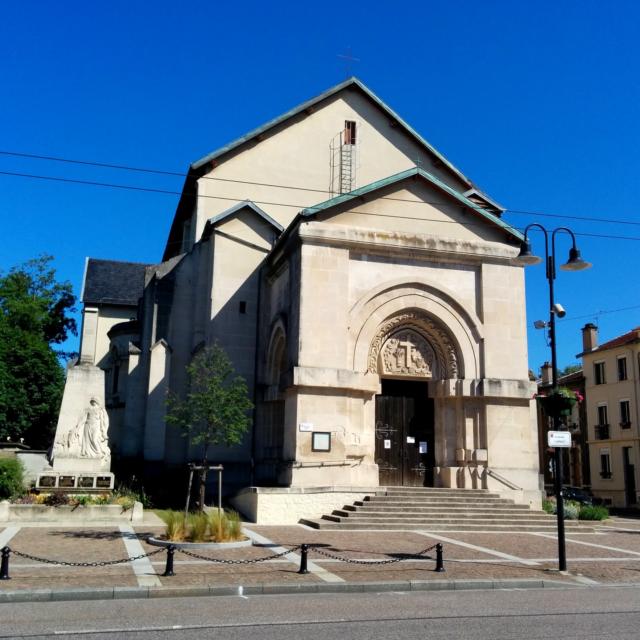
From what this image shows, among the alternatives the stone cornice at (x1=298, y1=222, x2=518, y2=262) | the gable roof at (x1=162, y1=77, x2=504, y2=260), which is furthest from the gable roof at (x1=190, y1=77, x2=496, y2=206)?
the stone cornice at (x1=298, y1=222, x2=518, y2=262)

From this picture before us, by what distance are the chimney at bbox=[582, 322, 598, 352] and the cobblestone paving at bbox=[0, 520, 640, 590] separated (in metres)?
32.7

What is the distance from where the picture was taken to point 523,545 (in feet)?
54.9

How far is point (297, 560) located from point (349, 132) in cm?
2253

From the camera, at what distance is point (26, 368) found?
144ft

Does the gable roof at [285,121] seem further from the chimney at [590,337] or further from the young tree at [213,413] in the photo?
the chimney at [590,337]

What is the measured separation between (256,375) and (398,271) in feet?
24.5

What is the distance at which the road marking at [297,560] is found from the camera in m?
11.7

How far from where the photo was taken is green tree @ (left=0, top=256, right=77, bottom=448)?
141ft

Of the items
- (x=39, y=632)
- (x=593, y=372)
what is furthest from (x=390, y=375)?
(x=593, y=372)

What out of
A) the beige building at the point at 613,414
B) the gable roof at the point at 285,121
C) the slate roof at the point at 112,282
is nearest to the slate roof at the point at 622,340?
the beige building at the point at 613,414

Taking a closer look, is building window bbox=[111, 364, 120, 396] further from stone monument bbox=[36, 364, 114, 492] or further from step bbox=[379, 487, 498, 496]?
step bbox=[379, 487, 498, 496]

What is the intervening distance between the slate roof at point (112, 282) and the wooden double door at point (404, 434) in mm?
24106

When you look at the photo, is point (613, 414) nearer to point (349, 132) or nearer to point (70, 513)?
point (349, 132)

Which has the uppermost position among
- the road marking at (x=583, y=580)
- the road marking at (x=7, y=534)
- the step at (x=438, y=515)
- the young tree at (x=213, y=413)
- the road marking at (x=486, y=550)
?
the young tree at (x=213, y=413)
